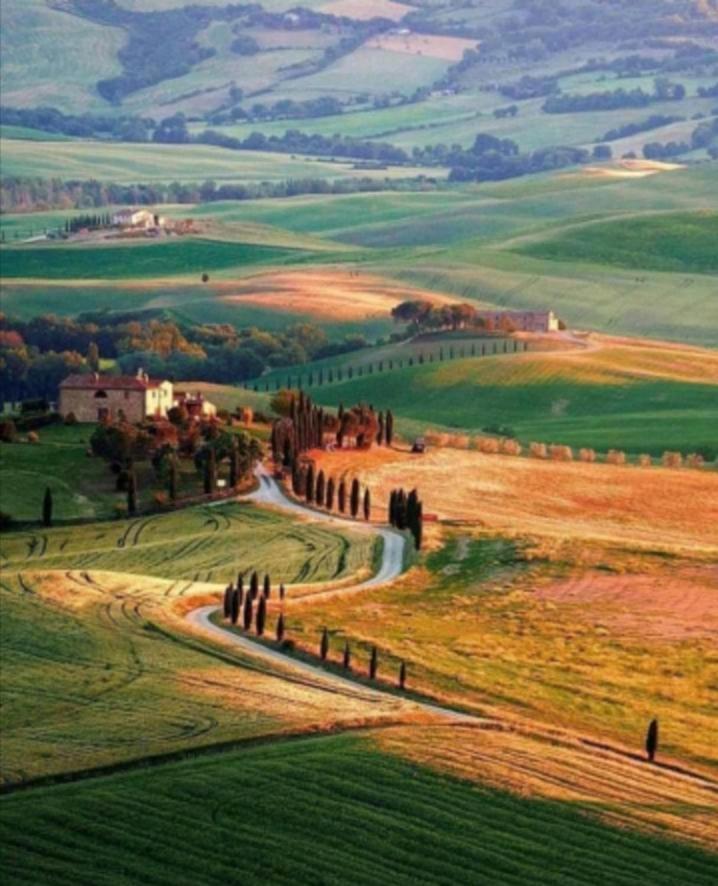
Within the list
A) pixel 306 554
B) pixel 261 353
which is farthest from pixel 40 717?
pixel 261 353

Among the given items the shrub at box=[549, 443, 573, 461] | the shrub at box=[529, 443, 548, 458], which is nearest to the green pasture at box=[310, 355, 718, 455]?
the shrub at box=[529, 443, 548, 458]

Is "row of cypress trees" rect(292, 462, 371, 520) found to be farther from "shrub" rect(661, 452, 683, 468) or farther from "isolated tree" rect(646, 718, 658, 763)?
"isolated tree" rect(646, 718, 658, 763)

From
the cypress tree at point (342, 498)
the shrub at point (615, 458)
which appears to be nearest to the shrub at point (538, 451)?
the shrub at point (615, 458)

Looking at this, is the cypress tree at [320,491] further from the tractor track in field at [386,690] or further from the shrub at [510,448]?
the shrub at [510,448]

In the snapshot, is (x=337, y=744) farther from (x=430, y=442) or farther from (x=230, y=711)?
(x=430, y=442)

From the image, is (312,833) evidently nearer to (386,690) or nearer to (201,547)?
(386,690)

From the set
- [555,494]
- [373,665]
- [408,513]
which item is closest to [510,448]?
[555,494]
